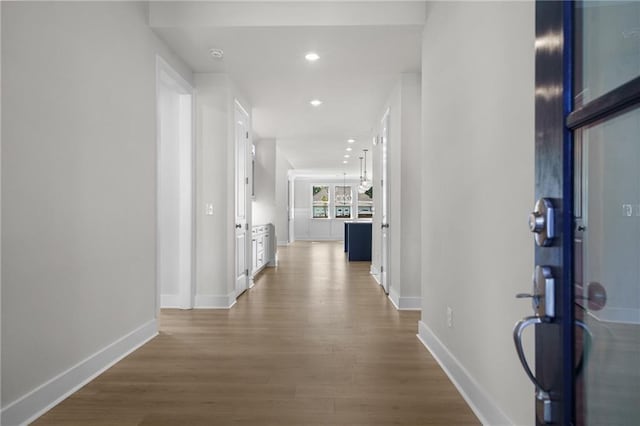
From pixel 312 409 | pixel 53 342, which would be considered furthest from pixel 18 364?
pixel 312 409

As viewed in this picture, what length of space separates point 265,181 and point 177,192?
3862 millimetres

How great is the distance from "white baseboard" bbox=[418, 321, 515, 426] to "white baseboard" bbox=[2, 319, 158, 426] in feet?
7.19

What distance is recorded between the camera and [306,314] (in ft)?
13.6

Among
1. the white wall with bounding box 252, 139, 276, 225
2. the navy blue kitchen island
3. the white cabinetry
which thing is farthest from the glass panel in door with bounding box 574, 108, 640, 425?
the navy blue kitchen island

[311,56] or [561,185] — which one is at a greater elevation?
[311,56]

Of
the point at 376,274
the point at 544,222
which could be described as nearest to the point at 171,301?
the point at 376,274

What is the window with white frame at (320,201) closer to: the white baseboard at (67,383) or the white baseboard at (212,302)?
the white baseboard at (212,302)

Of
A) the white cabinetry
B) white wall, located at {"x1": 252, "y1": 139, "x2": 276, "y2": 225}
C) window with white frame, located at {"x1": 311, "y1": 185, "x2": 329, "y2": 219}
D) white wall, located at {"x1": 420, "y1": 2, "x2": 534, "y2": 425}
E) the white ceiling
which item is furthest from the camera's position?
window with white frame, located at {"x1": 311, "y1": 185, "x2": 329, "y2": 219}

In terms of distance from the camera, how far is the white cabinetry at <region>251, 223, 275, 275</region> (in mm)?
6496

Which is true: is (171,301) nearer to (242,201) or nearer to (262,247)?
(242,201)

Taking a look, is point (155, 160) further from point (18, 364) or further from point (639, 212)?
point (639, 212)

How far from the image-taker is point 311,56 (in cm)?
394

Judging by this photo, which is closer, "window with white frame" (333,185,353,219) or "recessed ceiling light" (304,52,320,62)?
"recessed ceiling light" (304,52,320,62)

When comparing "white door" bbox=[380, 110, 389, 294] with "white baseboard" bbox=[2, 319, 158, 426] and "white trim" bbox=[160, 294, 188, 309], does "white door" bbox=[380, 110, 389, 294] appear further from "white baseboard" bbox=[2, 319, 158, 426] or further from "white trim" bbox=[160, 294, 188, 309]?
"white baseboard" bbox=[2, 319, 158, 426]
